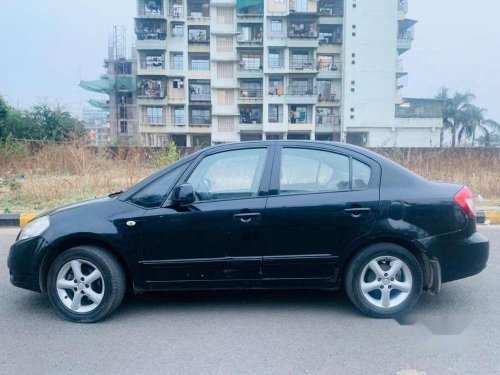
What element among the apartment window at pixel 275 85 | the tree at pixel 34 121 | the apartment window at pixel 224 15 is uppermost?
the apartment window at pixel 224 15

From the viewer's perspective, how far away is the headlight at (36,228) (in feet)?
11.5

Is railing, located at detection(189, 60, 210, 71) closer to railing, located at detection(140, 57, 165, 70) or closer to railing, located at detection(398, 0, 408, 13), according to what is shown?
railing, located at detection(140, 57, 165, 70)

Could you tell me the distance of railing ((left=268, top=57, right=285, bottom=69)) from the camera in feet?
144

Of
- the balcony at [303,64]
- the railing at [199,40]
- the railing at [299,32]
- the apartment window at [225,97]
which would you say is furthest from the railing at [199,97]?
the railing at [299,32]

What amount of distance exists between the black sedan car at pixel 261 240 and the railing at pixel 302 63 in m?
42.2

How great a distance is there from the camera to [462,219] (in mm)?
3543

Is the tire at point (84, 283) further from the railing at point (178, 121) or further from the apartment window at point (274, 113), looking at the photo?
the railing at point (178, 121)

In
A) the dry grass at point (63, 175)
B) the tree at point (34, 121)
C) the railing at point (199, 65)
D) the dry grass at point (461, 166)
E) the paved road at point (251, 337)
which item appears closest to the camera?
the paved road at point (251, 337)

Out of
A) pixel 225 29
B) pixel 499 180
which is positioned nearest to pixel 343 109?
pixel 225 29

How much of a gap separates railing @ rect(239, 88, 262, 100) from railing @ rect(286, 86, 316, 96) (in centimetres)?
322

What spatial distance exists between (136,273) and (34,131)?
92.9 ft

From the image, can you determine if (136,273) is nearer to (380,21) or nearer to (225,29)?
(225,29)

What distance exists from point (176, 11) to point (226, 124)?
1373cm

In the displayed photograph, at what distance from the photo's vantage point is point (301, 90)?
44.0 m
